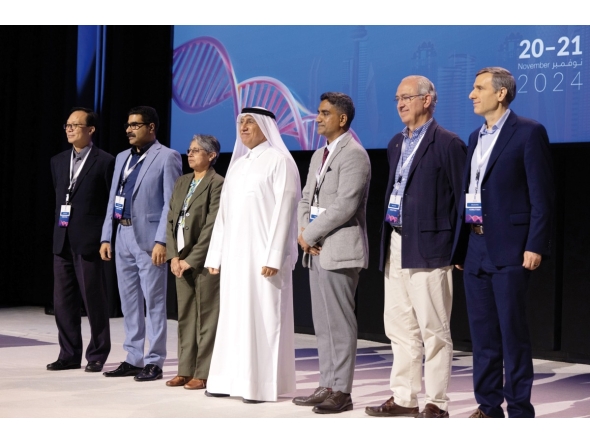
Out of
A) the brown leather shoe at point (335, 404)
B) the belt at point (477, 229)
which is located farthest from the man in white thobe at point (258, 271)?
the belt at point (477, 229)

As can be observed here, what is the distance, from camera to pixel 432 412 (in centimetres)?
405

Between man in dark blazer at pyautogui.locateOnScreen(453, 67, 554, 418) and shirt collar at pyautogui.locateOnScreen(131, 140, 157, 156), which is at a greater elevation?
shirt collar at pyautogui.locateOnScreen(131, 140, 157, 156)

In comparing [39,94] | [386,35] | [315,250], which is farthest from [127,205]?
[39,94]

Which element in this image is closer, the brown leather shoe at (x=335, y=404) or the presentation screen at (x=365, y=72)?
the brown leather shoe at (x=335, y=404)

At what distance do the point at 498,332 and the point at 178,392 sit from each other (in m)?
1.91

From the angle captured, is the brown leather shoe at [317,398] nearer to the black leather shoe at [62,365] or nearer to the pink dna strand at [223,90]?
the black leather shoe at [62,365]

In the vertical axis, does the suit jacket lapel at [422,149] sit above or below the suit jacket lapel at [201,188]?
above

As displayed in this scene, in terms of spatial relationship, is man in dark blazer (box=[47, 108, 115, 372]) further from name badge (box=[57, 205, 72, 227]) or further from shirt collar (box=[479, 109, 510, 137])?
shirt collar (box=[479, 109, 510, 137])

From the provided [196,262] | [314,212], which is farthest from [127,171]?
[314,212]

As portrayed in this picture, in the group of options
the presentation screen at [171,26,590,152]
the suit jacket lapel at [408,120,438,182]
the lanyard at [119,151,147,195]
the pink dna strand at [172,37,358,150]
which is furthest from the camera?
the pink dna strand at [172,37,358,150]

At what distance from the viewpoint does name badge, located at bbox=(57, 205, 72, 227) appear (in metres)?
5.76

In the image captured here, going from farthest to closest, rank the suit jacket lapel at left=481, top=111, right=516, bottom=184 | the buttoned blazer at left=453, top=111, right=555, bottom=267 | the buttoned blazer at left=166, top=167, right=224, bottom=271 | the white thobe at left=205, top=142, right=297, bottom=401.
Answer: the buttoned blazer at left=166, top=167, right=224, bottom=271, the white thobe at left=205, top=142, right=297, bottom=401, the suit jacket lapel at left=481, top=111, right=516, bottom=184, the buttoned blazer at left=453, top=111, right=555, bottom=267

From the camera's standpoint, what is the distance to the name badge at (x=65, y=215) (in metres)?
5.76

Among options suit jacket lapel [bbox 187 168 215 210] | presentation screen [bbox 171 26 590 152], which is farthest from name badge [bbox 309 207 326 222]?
presentation screen [bbox 171 26 590 152]
